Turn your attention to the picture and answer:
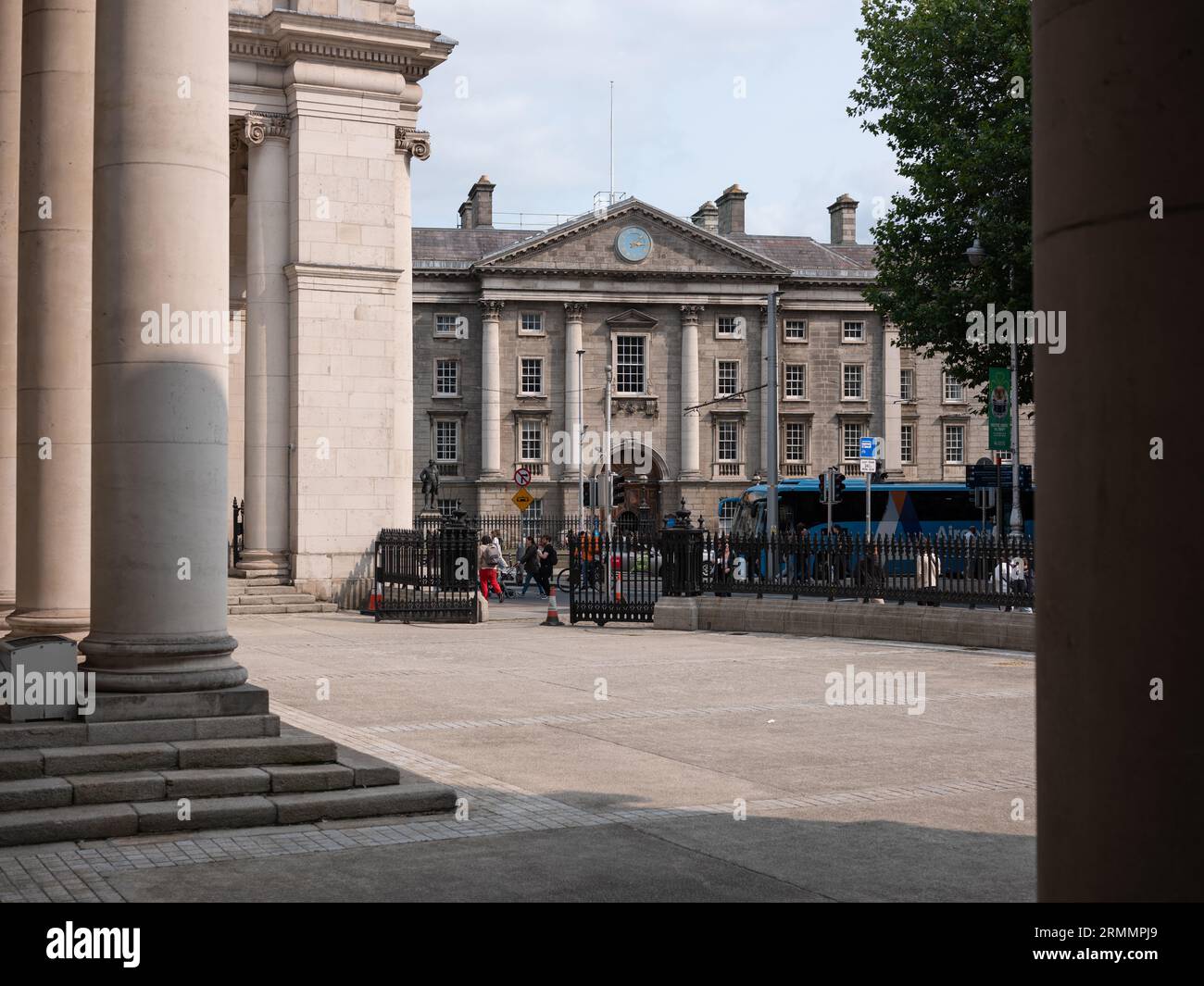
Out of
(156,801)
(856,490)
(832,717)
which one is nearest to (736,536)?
(832,717)

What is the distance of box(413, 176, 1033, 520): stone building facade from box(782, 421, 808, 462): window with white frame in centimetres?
9

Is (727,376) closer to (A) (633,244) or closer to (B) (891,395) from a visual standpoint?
(A) (633,244)

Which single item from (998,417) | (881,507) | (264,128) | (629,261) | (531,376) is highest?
(629,261)

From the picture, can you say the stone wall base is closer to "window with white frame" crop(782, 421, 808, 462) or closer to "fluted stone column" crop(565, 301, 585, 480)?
"fluted stone column" crop(565, 301, 585, 480)

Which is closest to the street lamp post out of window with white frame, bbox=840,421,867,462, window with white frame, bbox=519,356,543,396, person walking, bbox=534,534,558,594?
person walking, bbox=534,534,558,594

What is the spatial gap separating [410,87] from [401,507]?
29.0 ft

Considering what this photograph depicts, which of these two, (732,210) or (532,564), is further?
(732,210)

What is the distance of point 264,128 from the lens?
92.7ft

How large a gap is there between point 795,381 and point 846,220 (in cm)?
1284

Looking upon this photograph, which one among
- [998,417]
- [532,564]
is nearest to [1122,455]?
[998,417]

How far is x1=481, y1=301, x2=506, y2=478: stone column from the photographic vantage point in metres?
77.7

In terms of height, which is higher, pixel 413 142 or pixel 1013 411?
pixel 413 142

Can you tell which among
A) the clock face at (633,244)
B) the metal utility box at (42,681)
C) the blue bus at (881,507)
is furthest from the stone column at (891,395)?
the metal utility box at (42,681)

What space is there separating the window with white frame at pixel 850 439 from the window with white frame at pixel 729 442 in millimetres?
6294
